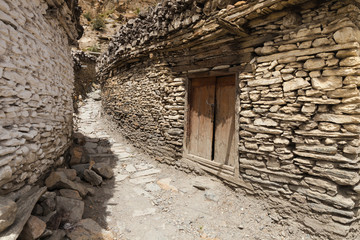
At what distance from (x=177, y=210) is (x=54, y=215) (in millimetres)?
1961

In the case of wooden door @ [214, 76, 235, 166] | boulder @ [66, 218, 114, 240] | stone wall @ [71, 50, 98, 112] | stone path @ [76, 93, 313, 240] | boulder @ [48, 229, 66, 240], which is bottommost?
stone path @ [76, 93, 313, 240]

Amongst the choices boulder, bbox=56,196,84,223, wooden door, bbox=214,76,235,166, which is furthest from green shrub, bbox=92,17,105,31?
boulder, bbox=56,196,84,223

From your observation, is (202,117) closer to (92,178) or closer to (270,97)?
(270,97)

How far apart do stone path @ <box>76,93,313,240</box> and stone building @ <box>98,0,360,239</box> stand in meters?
0.27

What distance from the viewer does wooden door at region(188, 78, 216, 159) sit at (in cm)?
435

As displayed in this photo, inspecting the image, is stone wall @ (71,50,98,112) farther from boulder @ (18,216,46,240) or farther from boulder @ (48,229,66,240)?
boulder @ (18,216,46,240)

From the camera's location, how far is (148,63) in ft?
18.5

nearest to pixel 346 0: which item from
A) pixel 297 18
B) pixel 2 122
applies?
pixel 297 18

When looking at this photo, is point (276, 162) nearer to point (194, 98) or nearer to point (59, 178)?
point (194, 98)

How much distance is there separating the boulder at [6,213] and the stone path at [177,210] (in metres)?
1.37

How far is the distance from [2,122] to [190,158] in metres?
3.51

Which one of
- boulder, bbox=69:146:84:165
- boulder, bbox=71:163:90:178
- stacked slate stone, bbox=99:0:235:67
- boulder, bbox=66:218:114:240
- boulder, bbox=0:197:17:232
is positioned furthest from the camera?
boulder, bbox=69:146:84:165

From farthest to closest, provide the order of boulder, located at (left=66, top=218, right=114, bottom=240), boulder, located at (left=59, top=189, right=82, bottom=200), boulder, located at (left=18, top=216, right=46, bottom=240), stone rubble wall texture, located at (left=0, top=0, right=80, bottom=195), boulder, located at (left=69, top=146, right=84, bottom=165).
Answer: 1. boulder, located at (left=69, top=146, right=84, bottom=165)
2. boulder, located at (left=59, top=189, right=82, bottom=200)
3. boulder, located at (left=66, top=218, right=114, bottom=240)
4. stone rubble wall texture, located at (left=0, top=0, right=80, bottom=195)
5. boulder, located at (left=18, top=216, right=46, bottom=240)

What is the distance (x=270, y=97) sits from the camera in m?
3.17
